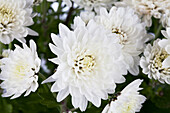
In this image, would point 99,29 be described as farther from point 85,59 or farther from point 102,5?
point 102,5

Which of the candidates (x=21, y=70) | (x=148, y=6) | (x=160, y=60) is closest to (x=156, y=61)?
(x=160, y=60)

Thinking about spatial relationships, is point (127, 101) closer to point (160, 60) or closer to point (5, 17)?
point (160, 60)

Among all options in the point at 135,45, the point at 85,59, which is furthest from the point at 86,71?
the point at 135,45

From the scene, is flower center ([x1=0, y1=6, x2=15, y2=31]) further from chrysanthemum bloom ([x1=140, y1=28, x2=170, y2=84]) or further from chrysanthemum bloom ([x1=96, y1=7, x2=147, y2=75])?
chrysanthemum bloom ([x1=140, y1=28, x2=170, y2=84])

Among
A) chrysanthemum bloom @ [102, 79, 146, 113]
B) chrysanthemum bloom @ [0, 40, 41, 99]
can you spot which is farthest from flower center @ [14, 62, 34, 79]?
chrysanthemum bloom @ [102, 79, 146, 113]

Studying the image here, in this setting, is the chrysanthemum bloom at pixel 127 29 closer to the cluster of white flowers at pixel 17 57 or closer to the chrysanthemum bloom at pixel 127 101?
the chrysanthemum bloom at pixel 127 101

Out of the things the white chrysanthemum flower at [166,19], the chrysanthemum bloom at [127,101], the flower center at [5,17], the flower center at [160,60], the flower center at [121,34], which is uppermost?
the flower center at [5,17]

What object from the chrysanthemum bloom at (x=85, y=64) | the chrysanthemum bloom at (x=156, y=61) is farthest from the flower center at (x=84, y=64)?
the chrysanthemum bloom at (x=156, y=61)
